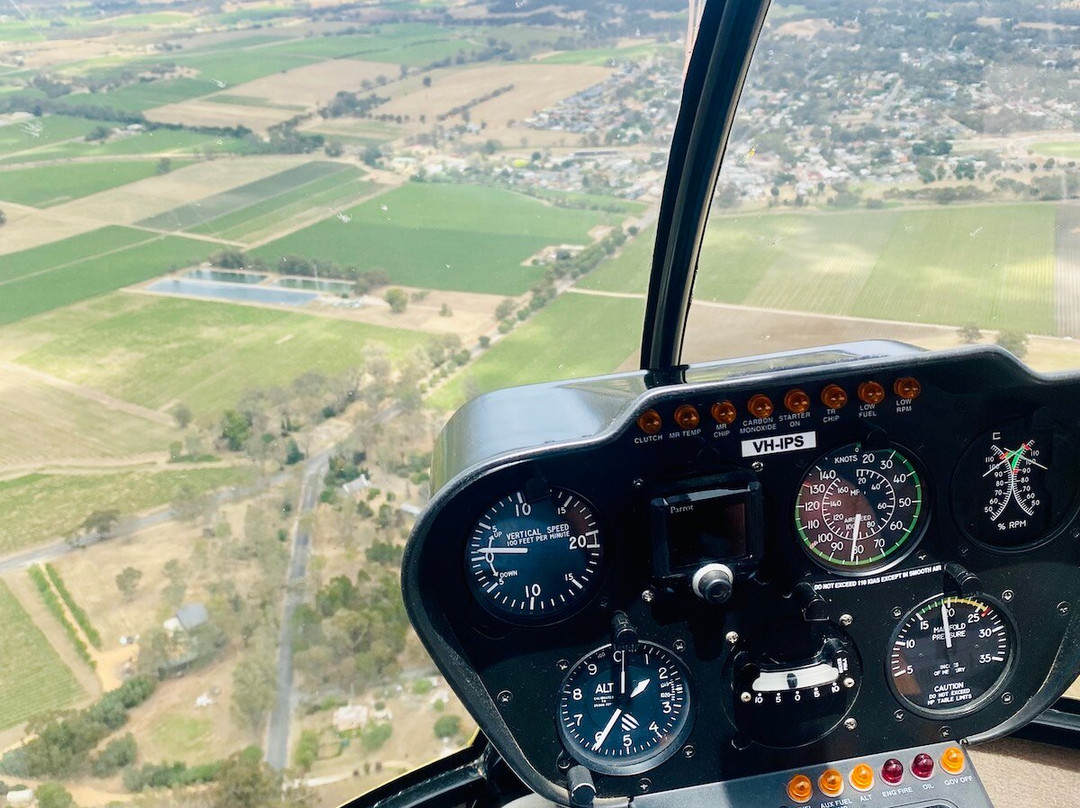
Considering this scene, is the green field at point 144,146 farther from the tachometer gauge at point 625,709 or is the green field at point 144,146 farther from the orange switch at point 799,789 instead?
the orange switch at point 799,789

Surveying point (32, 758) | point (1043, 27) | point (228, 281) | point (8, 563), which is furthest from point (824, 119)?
point (32, 758)

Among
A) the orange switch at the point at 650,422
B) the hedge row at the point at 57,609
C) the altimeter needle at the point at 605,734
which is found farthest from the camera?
the hedge row at the point at 57,609

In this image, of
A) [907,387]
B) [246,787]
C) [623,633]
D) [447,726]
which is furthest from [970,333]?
[246,787]

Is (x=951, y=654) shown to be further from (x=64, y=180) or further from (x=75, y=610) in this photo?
(x=64, y=180)

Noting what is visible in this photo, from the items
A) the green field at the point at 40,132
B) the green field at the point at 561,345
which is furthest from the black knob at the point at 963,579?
the green field at the point at 40,132

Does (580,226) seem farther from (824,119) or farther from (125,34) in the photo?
(125,34)
